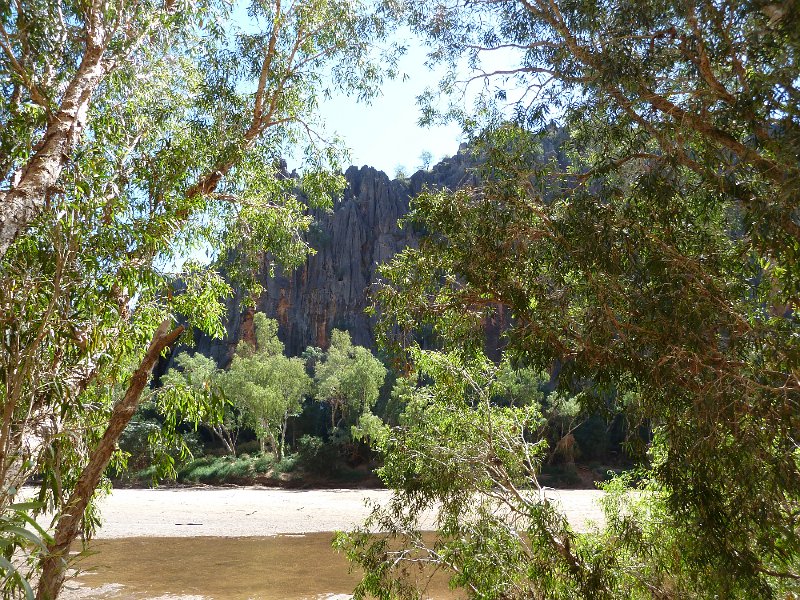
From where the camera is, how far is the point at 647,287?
4.12 meters

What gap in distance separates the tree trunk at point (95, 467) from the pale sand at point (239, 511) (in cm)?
896

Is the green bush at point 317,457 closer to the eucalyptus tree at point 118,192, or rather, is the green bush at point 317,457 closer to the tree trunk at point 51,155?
the eucalyptus tree at point 118,192

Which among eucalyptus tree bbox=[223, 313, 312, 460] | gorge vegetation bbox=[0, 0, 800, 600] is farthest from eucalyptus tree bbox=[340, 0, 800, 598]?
eucalyptus tree bbox=[223, 313, 312, 460]

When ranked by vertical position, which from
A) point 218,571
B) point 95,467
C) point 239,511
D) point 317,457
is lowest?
point 239,511

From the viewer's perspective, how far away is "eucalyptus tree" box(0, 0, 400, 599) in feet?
11.0

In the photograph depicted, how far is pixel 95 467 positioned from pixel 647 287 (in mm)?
3683

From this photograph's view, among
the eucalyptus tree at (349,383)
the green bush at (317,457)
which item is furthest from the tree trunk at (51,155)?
the green bush at (317,457)

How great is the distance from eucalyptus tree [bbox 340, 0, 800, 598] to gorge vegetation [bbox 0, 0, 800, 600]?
0.02 metres

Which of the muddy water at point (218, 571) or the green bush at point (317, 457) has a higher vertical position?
the green bush at point (317, 457)

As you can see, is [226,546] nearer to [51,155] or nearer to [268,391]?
[51,155]

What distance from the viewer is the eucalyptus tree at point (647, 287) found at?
3650 mm

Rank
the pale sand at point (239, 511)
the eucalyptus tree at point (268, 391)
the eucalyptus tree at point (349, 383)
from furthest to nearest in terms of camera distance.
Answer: the eucalyptus tree at point (349, 383), the eucalyptus tree at point (268, 391), the pale sand at point (239, 511)

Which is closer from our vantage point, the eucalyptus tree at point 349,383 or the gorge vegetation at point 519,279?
the gorge vegetation at point 519,279

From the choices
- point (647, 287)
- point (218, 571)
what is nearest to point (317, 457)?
point (218, 571)
